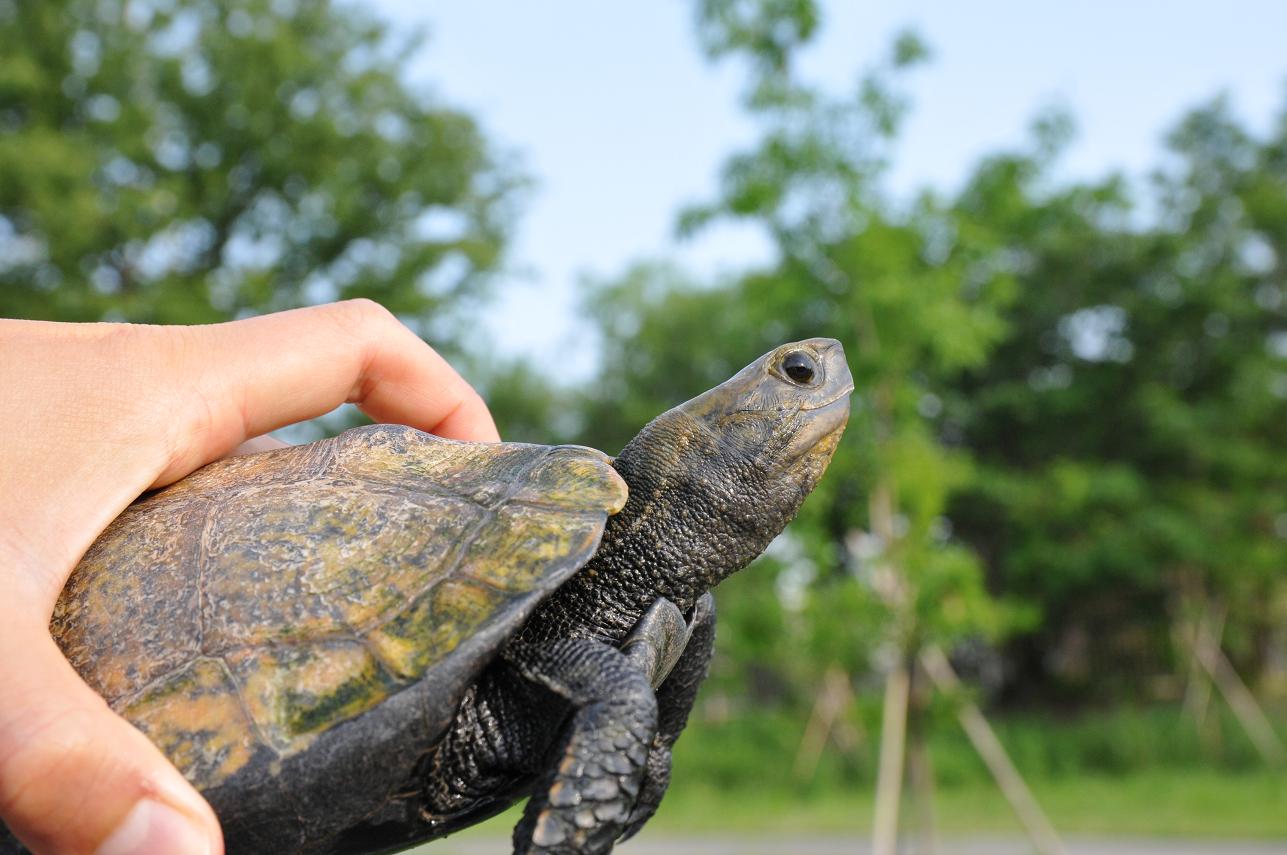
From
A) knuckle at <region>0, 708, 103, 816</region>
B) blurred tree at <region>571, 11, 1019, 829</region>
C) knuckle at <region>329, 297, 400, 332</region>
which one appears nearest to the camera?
knuckle at <region>0, 708, 103, 816</region>

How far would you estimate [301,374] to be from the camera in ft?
6.54

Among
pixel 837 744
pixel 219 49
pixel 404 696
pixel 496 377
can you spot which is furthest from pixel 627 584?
pixel 496 377

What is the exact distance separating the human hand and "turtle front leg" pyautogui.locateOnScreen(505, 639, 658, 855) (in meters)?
0.47

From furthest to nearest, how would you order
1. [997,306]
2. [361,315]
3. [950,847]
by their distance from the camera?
[997,306]
[950,847]
[361,315]

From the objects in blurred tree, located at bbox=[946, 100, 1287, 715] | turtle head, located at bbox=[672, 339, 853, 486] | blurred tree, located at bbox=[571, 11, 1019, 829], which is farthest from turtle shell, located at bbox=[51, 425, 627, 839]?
blurred tree, located at bbox=[946, 100, 1287, 715]

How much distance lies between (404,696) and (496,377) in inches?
1182

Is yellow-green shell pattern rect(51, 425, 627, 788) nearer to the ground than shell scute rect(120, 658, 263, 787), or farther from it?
farther from it

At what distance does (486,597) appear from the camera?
1.60 m

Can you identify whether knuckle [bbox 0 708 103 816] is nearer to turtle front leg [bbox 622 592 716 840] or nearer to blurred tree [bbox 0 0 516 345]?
turtle front leg [bbox 622 592 716 840]

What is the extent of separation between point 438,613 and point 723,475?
0.57m

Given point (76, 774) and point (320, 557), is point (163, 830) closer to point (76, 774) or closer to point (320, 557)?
point (76, 774)

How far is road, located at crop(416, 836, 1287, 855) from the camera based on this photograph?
897 centimetres

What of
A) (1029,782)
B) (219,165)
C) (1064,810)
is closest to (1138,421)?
(1029,782)

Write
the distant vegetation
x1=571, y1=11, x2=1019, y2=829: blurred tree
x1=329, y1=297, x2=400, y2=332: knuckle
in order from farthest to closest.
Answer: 1. the distant vegetation
2. x1=571, y1=11, x2=1019, y2=829: blurred tree
3. x1=329, y1=297, x2=400, y2=332: knuckle
